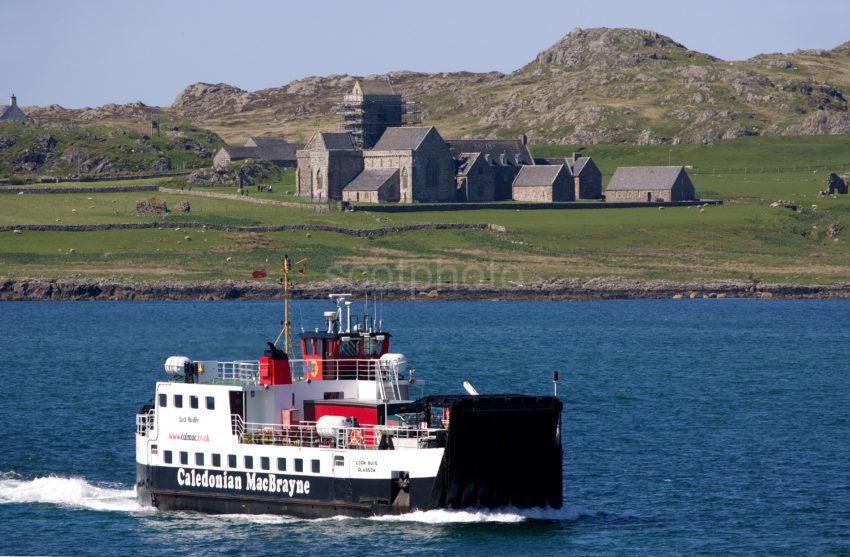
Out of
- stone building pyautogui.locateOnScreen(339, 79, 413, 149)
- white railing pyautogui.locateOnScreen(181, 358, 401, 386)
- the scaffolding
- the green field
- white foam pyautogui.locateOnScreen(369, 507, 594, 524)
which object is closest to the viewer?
white foam pyautogui.locateOnScreen(369, 507, 594, 524)

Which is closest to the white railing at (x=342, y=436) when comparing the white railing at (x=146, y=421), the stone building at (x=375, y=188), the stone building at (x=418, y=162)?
the white railing at (x=146, y=421)

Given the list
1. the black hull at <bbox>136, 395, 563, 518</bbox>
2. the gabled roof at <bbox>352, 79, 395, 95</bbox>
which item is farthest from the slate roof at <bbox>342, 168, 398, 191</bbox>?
the black hull at <bbox>136, 395, 563, 518</bbox>

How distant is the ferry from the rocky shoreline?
79597 mm

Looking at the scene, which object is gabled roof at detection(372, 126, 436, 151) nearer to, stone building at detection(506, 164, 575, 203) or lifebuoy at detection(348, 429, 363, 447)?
stone building at detection(506, 164, 575, 203)

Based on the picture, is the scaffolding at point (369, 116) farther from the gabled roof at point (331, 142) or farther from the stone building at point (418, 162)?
the stone building at point (418, 162)

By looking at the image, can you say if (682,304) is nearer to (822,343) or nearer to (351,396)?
(822,343)

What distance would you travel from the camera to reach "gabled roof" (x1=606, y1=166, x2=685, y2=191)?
17950cm

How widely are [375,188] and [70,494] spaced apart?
404 ft

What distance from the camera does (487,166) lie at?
183m

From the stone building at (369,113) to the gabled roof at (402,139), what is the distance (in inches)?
201

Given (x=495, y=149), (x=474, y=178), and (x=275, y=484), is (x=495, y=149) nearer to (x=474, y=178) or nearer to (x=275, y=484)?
(x=474, y=178)

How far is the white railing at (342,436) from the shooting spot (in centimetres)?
4619
